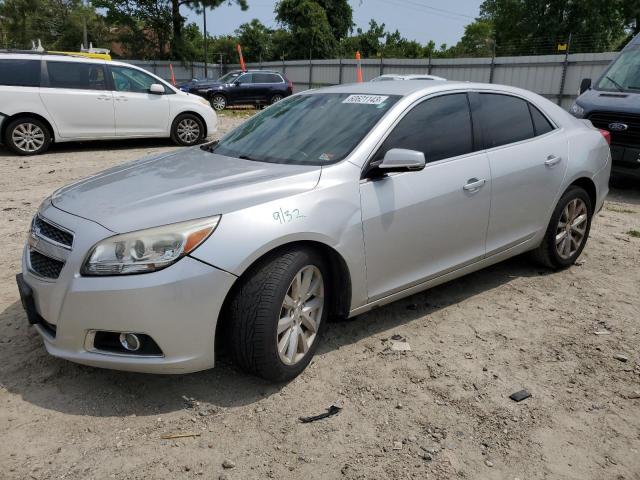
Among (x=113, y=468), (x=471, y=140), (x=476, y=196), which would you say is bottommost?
(x=113, y=468)

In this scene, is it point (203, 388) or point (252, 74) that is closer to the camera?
point (203, 388)

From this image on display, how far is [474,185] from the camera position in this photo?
3.74 metres

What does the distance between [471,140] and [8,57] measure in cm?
865

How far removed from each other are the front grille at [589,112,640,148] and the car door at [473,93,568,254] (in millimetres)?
3886

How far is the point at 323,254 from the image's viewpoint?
3.12m

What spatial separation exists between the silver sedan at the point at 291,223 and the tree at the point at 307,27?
43684mm

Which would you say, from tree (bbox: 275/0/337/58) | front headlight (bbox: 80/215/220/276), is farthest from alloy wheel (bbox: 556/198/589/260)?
tree (bbox: 275/0/337/58)

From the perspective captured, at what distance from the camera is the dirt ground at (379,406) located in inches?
97.7

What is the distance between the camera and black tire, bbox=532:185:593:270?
4516mm

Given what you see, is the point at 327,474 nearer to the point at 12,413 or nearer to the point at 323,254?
the point at 323,254

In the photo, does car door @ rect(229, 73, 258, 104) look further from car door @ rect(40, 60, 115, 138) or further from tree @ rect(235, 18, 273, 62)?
tree @ rect(235, 18, 273, 62)

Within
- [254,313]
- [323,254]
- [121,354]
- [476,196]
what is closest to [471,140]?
[476,196]

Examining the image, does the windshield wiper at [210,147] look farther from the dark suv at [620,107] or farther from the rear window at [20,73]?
the rear window at [20,73]

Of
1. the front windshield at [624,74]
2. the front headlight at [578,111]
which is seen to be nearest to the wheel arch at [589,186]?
the front headlight at [578,111]
